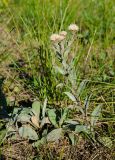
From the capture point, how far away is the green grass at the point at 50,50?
2.01m

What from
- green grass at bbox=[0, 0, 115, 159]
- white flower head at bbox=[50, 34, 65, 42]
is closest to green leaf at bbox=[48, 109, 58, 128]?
green grass at bbox=[0, 0, 115, 159]

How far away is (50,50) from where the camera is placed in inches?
79.1

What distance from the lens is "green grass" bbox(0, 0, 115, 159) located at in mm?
2010

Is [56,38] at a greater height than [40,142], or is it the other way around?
[56,38]

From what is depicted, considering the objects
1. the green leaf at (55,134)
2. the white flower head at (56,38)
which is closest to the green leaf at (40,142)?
the green leaf at (55,134)

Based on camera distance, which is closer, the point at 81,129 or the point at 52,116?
the point at 81,129

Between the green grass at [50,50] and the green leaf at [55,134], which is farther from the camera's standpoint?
the green grass at [50,50]

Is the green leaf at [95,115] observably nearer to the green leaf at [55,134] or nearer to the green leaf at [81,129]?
the green leaf at [81,129]

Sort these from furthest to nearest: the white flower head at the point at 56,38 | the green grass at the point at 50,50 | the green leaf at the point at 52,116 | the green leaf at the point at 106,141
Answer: the green grass at the point at 50,50, the green leaf at the point at 52,116, the green leaf at the point at 106,141, the white flower head at the point at 56,38

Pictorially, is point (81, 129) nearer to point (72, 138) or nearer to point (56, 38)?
point (72, 138)

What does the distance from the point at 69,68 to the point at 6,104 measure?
0.62 m

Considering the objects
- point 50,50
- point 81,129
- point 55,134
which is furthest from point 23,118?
point 50,50

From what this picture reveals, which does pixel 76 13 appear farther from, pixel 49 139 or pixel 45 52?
pixel 49 139

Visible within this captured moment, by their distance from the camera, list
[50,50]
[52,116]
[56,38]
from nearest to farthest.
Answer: [56,38], [52,116], [50,50]
